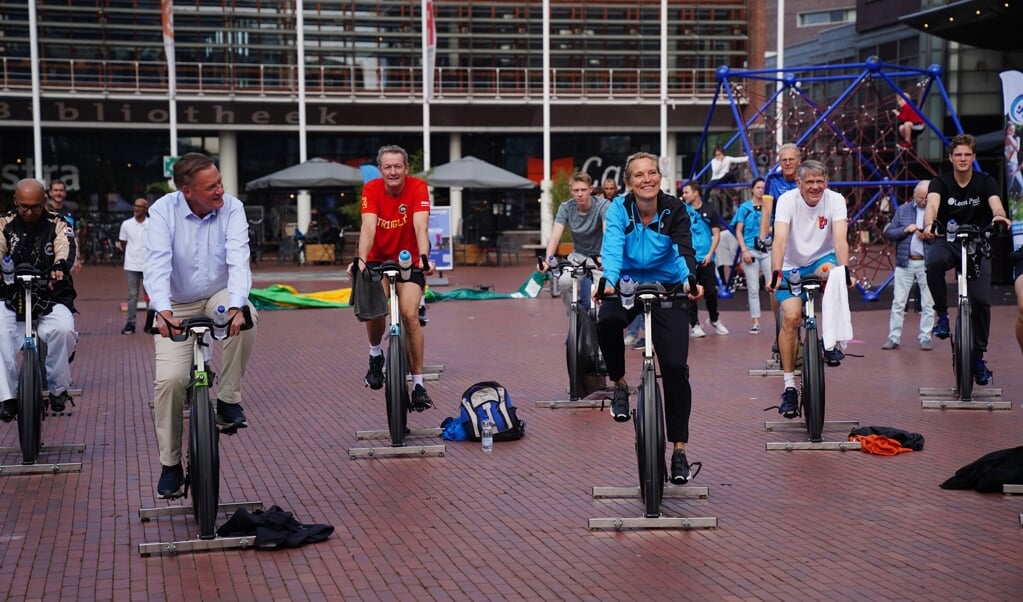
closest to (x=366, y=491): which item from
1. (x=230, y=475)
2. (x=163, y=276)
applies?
(x=230, y=475)

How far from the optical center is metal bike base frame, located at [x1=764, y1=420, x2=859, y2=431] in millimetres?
9305

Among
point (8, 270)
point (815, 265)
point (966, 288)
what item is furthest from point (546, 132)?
point (8, 270)

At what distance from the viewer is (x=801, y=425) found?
9.52 m

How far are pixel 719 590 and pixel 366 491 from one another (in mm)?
2697

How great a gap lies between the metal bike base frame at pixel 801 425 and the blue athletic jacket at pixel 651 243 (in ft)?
8.87

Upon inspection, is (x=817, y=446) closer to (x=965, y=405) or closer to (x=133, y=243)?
(x=965, y=405)

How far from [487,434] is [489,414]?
257 mm

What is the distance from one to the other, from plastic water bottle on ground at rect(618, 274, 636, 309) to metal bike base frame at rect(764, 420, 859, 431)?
3218 mm

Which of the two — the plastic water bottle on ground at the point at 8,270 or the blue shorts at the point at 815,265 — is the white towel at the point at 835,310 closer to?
the blue shorts at the point at 815,265

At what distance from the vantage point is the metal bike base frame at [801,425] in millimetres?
9305

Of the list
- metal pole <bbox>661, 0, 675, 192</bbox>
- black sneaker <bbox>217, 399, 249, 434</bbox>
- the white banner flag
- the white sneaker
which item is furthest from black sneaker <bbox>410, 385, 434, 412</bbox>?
metal pole <bbox>661, 0, 675, 192</bbox>

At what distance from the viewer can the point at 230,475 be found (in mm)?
8031

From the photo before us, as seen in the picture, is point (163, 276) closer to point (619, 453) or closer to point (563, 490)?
point (563, 490)

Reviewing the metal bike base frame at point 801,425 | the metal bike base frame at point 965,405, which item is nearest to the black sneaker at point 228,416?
the metal bike base frame at point 801,425
